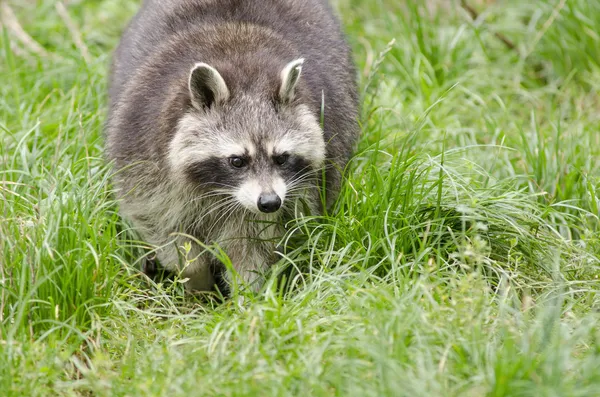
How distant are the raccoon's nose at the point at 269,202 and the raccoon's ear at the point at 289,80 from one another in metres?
0.53

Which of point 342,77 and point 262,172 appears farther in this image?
point 342,77

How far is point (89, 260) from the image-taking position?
3.99 metres

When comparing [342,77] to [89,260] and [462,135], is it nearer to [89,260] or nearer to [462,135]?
[462,135]

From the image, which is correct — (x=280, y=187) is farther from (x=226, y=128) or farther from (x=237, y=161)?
(x=226, y=128)

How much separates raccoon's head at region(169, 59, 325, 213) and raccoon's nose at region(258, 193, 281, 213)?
0.01 metres

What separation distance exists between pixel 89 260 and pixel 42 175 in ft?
2.83

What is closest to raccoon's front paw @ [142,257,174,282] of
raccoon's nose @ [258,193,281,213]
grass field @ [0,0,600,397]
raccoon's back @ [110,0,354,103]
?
grass field @ [0,0,600,397]

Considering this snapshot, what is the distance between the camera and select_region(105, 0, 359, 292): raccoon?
14.1 feet

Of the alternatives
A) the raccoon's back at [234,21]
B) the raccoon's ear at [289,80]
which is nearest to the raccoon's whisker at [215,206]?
the raccoon's ear at [289,80]

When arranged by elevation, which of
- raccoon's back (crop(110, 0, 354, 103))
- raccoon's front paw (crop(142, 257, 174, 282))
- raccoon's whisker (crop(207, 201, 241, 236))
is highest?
raccoon's back (crop(110, 0, 354, 103))

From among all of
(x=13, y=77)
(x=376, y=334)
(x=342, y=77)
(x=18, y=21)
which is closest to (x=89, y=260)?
(x=376, y=334)

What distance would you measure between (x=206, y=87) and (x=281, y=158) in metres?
0.50

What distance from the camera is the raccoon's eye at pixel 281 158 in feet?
14.1

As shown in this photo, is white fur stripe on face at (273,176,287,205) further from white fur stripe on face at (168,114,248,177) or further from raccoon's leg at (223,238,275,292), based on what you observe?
raccoon's leg at (223,238,275,292)
